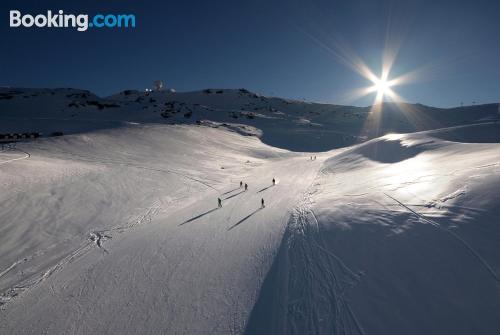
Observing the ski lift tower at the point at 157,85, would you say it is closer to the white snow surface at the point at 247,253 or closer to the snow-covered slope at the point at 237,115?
the snow-covered slope at the point at 237,115

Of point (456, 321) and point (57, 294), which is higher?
point (456, 321)

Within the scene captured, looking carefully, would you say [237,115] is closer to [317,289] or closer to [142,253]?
[142,253]

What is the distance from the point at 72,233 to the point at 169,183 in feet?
34.2

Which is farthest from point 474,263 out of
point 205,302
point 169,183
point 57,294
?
point 169,183

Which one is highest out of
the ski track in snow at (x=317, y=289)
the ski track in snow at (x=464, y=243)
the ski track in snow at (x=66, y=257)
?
the ski track in snow at (x=464, y=243)

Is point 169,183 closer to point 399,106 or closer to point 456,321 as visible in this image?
point 456,321

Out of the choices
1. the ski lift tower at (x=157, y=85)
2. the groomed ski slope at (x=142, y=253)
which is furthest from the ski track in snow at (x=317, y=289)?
the ski lift tower at (x=157, y=85)

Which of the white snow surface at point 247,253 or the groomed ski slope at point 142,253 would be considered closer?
the white snow surface at point 247,253

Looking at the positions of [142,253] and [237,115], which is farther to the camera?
[237,115]

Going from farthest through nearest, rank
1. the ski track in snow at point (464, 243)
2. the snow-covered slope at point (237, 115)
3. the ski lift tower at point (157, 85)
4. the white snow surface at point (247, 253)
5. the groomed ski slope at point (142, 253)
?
1. the ski lift tower at point (157, 85)
2. the snow-covered slope at point (237, 115)
3. the groomed ski slope at point (142, 253)
4. the white snow surface at point (247, 253)
5. the ski track in snow at point (464, 243)

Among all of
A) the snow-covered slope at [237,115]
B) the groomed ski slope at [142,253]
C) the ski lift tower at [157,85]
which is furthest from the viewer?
the ski lift tower at [157,85]

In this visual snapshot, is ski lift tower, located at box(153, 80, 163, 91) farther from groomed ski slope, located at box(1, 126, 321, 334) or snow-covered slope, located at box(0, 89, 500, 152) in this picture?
groomed ski slope, located at box(1, 126, 321, 334)

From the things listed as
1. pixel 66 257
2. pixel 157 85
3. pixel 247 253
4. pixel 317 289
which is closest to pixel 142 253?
pixel 66 257

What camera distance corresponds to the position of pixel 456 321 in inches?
249
